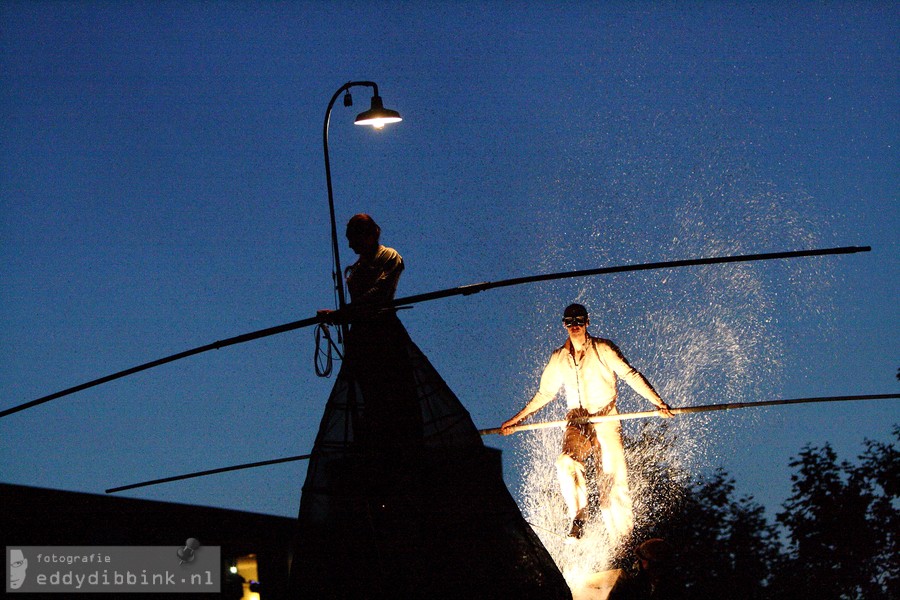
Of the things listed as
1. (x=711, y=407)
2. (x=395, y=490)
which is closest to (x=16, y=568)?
(x=395, y=490)

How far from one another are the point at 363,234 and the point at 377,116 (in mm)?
1432

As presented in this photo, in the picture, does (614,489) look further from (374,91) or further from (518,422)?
(374,91)

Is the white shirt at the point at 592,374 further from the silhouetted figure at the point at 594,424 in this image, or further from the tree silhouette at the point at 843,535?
the tree silhouette at the point at 843,535

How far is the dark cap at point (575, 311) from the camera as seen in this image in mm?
10188

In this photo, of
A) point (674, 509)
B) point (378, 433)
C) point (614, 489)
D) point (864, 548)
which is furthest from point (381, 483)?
point (864, 548)

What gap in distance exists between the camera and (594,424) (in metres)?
10.4

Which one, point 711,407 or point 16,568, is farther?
point 16,568

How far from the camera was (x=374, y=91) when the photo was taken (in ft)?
34.8

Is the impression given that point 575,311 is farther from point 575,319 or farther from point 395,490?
point 395,490

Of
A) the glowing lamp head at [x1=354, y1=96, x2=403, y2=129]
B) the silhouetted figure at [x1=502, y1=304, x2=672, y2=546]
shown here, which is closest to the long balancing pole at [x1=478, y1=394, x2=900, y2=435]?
the silhouetted figure at [x1=502, y1=304, x2=672, y2=546]

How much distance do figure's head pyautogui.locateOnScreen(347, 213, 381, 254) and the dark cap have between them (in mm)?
1823

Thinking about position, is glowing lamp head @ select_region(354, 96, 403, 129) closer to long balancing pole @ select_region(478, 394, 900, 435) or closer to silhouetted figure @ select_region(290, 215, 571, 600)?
silhouetted figure @ select_region(290, 215, 571, 600)

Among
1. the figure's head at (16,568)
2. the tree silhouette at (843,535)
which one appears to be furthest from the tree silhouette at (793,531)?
the figure's head at (16,568)

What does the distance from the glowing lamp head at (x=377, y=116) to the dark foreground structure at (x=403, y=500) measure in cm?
199
